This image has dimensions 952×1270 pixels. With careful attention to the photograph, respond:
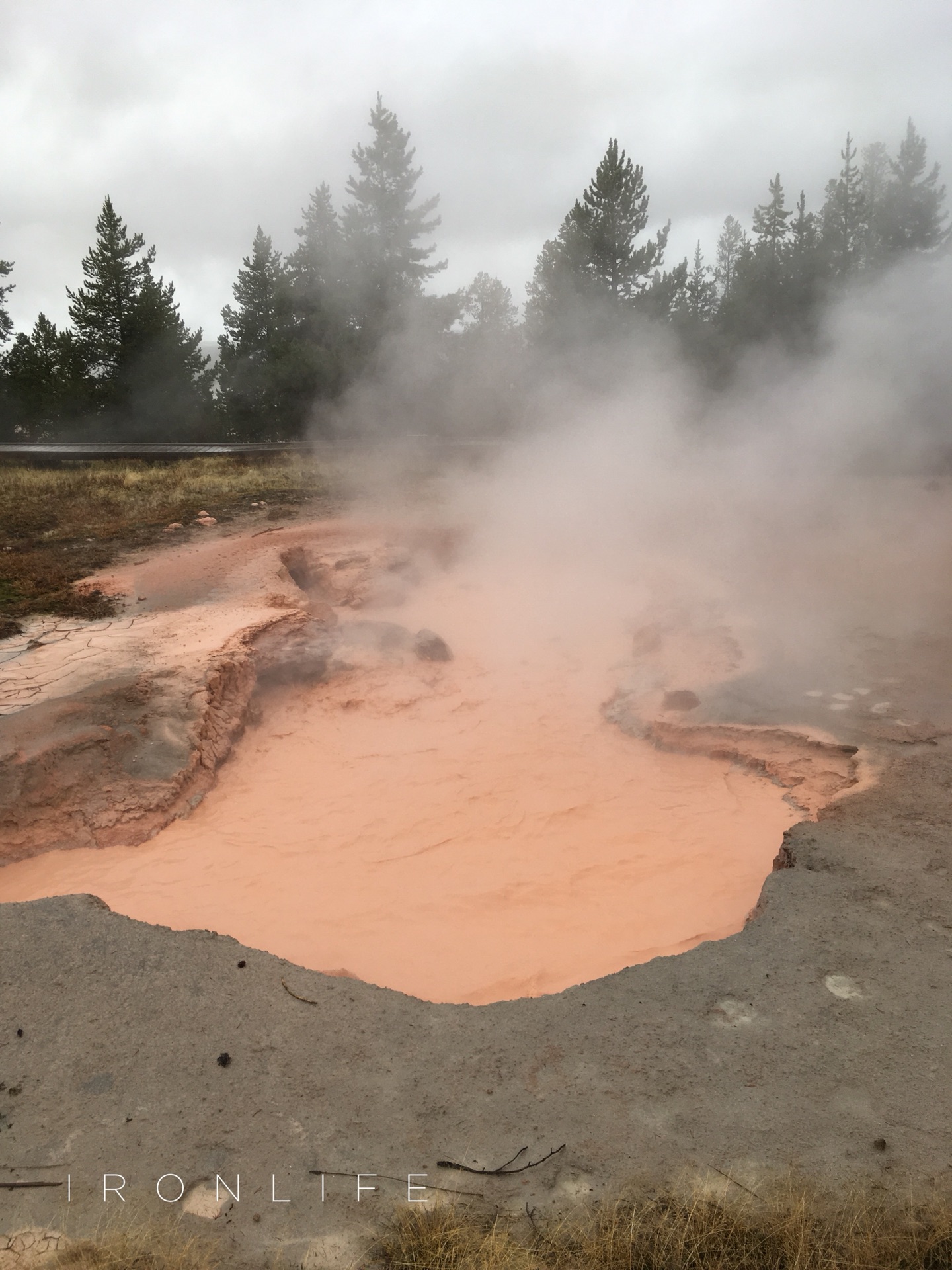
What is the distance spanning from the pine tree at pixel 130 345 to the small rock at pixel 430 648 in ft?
52.3

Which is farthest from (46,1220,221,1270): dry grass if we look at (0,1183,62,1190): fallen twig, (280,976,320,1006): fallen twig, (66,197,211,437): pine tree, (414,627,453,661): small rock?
(66,197,211,437): pine tree

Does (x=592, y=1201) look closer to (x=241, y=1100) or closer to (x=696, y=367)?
(x=241, y=1100)

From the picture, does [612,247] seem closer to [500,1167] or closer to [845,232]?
[845,232]

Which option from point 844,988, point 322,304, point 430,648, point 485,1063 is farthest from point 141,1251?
point 322,304

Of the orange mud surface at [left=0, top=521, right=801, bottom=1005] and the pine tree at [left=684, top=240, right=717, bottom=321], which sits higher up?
the pine tree at [left=684, top=240, right=717, bottom=321]

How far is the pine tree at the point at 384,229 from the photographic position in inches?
728

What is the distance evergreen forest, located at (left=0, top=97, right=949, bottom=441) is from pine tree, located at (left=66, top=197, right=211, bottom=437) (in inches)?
1.5

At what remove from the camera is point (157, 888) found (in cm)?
401

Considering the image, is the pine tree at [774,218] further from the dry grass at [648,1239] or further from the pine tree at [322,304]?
the dry grass at [648,1239]

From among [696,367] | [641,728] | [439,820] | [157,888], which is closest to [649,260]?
[696,367]

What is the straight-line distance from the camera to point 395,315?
18.0 metres

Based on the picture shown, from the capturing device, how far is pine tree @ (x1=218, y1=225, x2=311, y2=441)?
18.8 meters

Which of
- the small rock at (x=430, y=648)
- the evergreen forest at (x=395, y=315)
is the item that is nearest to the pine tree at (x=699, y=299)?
the evergreen forest at (x=395, y=315)

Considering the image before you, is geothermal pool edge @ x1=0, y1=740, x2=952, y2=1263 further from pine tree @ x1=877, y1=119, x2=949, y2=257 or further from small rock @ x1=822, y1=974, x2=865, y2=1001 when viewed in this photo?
pine tree @ x1=877, y1=119, x2=949, y2=257
